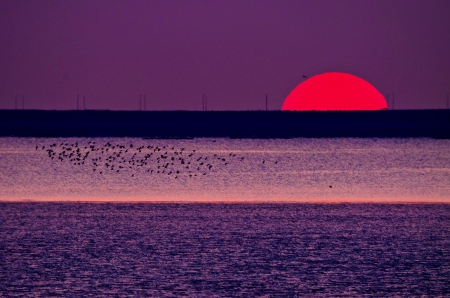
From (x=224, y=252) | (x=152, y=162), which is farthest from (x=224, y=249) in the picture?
(x=152, y=162)

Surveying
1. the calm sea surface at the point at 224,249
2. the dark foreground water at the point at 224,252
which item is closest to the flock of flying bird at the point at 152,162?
the calm sea surface at the point at 224,249

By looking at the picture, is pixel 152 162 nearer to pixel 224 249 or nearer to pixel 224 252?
pixel 224 249

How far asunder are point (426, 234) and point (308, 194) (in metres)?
13.4

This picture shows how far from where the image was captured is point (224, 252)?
1406cm

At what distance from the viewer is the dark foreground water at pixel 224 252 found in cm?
1132

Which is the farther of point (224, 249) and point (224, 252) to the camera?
point (224, 249)

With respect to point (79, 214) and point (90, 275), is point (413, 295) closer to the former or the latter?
point (90, 275)

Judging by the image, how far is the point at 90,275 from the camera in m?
12.1

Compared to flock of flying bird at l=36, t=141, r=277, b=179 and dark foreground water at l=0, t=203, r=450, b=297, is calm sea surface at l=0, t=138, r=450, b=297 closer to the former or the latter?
dark foreground water at l=0, t=203, r=450, b=297

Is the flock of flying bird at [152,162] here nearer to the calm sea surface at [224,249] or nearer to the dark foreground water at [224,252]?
the calm sea surface at [224,249]

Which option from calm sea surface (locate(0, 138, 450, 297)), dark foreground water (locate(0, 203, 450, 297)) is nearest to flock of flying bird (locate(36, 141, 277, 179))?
calm sea surface (locate(0, 138, 450, 297))

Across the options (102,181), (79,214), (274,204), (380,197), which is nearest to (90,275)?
(79,214)

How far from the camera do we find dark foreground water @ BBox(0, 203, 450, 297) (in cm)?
1132

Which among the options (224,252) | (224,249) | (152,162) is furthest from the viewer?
(152,162)
